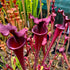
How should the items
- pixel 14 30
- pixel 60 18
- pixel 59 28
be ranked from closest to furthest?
pixel 14 30, pixel 59 28, pixel 60 18

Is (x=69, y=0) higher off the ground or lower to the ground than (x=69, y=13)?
higher

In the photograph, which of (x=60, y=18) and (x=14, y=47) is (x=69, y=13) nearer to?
(x=60, y=18)

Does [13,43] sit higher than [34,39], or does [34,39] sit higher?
[13,43]

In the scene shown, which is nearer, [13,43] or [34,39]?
[13,43]

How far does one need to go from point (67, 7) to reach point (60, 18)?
0.20 metres

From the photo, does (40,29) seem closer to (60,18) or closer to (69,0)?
(69,0)

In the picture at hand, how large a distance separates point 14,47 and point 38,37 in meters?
0.09

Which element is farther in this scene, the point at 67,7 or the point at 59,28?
the point at 67,7

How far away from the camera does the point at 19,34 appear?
27 cm

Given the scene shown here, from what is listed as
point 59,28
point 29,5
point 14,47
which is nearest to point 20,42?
point 14,47

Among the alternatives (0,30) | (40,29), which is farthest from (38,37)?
(0,30)

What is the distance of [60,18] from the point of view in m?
1.28

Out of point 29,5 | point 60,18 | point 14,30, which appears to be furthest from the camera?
point 60,18

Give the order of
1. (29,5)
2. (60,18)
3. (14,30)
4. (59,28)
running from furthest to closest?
1. (60,18)
2. (29,5)
3. (59,28)
4. (14,30)
